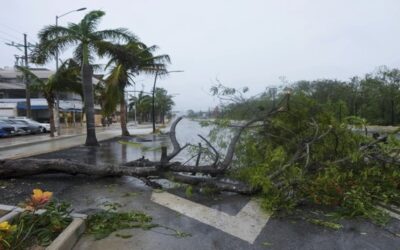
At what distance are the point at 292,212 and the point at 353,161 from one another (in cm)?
168

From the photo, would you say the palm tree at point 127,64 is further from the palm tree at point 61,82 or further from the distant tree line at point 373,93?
the distant tree line at point 373,93

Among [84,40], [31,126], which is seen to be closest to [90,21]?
[84,40]

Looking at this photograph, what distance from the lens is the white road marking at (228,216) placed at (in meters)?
5.09

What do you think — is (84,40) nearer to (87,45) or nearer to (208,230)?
(87,45)

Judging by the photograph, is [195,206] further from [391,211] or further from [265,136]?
[391,211]

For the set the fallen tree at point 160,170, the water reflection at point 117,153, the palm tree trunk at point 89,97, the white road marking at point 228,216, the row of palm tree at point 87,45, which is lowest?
the water reflection at point 117,153

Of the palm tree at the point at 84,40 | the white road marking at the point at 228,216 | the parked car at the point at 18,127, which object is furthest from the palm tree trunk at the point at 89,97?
the parked car at the point at 18,127

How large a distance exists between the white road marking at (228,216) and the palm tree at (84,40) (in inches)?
461

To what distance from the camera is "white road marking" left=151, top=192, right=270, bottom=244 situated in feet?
16.7

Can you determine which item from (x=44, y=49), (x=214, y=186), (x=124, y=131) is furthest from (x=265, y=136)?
(x=124, y=131)

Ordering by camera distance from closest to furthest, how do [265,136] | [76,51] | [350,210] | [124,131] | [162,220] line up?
[162,220] → [350,210] → [265,136] → [76,51] → [124,131]

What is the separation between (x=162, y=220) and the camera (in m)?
5.48

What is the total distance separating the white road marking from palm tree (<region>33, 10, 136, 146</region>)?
1170 centimetres

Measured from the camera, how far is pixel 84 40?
55.5ft
